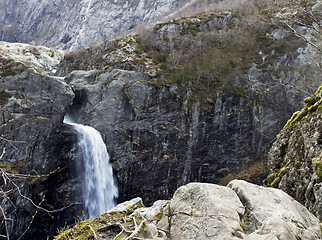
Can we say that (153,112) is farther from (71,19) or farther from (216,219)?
(71,19)

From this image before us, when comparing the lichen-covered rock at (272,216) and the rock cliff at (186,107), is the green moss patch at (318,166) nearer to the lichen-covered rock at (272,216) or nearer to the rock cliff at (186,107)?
the lichen-covered rock at (272,216)

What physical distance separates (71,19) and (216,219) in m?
112

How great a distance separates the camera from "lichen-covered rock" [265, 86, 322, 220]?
554 cm

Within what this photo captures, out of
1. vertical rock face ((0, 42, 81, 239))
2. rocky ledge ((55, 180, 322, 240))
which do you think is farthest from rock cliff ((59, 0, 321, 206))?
rocky ledge ((55, 180, 322, 240))

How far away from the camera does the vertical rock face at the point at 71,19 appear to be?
8300 cm

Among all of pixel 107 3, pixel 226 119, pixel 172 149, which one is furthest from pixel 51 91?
pixel 107 3

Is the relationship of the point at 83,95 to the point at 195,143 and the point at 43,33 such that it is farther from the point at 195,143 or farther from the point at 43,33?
the point at 43,33

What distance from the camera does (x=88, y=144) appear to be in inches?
813

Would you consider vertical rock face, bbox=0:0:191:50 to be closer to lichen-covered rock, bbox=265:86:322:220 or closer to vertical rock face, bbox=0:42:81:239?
vertical rock face, bbox=0:42:81:239

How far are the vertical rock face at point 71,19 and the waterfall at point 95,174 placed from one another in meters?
58.2

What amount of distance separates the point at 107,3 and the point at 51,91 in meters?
89.0

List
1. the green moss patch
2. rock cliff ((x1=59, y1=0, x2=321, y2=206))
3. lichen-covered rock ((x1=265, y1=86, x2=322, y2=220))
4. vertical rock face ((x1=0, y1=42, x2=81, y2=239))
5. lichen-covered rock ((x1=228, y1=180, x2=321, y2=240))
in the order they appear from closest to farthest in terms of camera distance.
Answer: lichen-covered rock ((x1=228, y1=180, x2=321, y2=240))
the green moss patch
lichen-covered rock ((x1=265, y1=86, x2=322, y2=220))
vertical rock face ((x1=0, y1=42, x2=81, y2=239))
rock cliff ((x1=59, y1=0, x2=321, y2=206))

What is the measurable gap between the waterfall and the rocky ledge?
16096 mm

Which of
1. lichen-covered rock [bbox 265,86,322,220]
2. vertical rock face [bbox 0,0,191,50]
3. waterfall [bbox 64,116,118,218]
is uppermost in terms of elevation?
vertical rock face [bbox 0,0,191,50]
